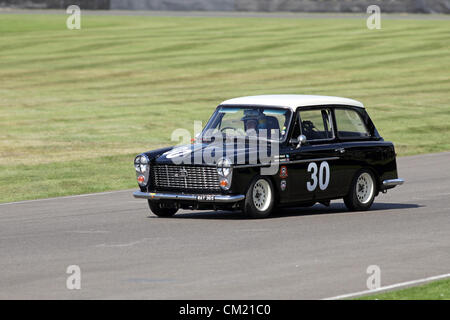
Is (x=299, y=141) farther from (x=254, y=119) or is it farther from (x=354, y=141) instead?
(x=354, y=141)

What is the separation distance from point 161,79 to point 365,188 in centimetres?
2307

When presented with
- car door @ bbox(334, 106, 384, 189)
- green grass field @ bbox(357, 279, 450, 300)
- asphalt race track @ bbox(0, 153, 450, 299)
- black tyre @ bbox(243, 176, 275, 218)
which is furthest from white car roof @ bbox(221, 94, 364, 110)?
green grass field @ bbox(357, 279, 450, 300)

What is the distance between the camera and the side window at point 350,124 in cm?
1514

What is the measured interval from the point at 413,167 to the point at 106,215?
8621mm

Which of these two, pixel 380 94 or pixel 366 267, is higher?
pixel 380 94

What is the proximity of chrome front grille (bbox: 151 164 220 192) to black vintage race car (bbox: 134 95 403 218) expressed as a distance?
1 cm

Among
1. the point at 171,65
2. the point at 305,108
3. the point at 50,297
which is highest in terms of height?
the point at 171,65

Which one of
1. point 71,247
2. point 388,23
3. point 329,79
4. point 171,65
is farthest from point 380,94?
point 71,247

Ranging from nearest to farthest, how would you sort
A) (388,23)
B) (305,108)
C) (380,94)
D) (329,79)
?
(305,108) < (380,94) < (329,79) < (388,23)

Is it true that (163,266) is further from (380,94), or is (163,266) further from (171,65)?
(171,65)

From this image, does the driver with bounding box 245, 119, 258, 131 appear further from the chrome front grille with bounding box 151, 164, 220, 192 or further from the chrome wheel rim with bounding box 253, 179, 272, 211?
the chrome front grille with bounding box 151, 164, 220, 192

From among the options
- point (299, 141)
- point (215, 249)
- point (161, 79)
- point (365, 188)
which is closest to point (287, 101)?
point (299, 141)

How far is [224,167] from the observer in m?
13.4

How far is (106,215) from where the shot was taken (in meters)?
14.8
